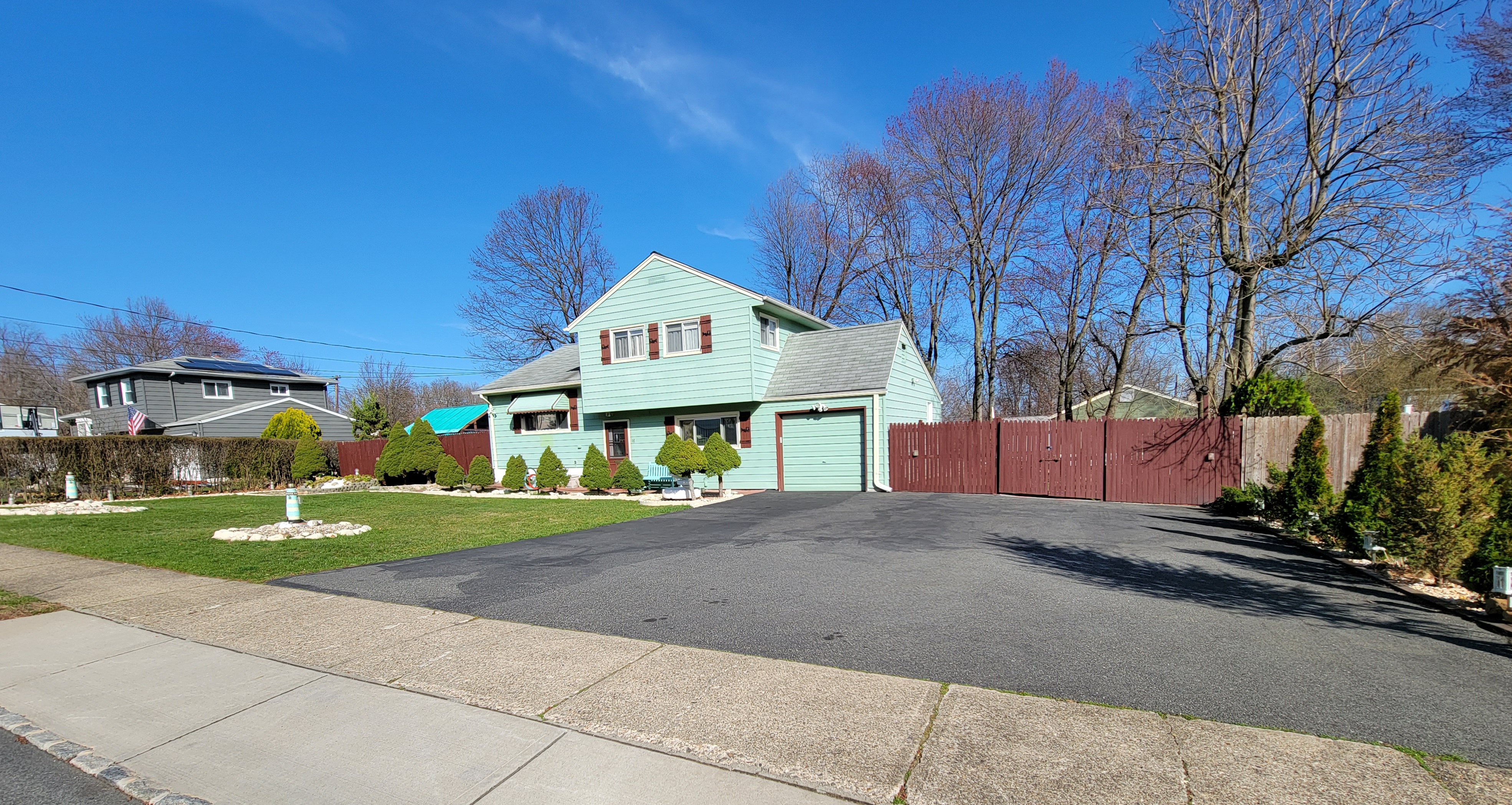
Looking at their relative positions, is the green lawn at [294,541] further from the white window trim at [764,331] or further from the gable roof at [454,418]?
the gable roof at [454,418]

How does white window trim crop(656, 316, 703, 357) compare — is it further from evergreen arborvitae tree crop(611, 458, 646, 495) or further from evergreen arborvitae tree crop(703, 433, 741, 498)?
evergreen arborvitae tree crop(611, 458, 646, 495)

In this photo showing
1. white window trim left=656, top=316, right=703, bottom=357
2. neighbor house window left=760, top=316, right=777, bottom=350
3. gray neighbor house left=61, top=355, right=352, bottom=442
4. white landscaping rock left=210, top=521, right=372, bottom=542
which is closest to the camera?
white landscaping rock left=210, top=521, right=372, bottom=542

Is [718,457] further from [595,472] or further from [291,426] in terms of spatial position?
[291,426]

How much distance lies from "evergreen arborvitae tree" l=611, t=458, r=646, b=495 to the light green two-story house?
1.82 m

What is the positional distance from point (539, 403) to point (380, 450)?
814 centimetres

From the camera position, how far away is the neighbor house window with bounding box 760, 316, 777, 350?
1748 cm

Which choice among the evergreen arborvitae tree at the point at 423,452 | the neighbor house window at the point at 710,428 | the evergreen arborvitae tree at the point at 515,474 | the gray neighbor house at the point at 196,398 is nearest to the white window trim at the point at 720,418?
the neighbor house window at the point at 710,428

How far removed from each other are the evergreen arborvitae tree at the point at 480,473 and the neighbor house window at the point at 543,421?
1976 millimetres

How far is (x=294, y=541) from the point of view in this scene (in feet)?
30.0

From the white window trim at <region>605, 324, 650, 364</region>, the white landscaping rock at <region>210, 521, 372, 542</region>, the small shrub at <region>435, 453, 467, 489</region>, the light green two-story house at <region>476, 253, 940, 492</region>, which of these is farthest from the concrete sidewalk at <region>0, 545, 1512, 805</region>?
the small shrub at <region>435, 453, 467, 489</region>

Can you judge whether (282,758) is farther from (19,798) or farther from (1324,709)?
(1324,709)

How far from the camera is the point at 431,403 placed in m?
54.5

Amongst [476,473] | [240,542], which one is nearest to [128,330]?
[476,473]

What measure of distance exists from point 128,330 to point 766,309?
4446 cm
